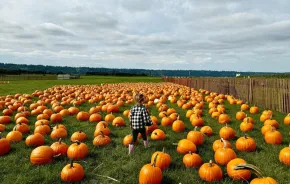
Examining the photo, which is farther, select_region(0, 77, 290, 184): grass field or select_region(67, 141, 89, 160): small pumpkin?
select_region(67, 141, 89, 160): small pumpkin

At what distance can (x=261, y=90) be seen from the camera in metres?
14.6

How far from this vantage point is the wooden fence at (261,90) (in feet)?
41.0

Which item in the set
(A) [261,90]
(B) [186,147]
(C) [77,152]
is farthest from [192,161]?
(A) [261,90]

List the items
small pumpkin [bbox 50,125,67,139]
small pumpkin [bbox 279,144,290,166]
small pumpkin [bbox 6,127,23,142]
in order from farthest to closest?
small pumpkin [bbox 50,125,67,139] < small pumpkin [bbox 6,127,23,142] < small pumpkin [bbox 279,144,290,166]

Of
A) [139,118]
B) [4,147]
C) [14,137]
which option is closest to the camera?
[4,147]

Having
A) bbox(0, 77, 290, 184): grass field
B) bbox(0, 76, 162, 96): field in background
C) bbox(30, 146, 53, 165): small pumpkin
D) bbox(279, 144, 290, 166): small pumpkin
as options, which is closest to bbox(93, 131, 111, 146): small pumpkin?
bbox(0, 77, 290, 184): grass field

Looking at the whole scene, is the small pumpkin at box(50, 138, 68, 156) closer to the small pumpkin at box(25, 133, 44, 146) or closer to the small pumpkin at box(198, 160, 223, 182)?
the small pumpkin at box(25, 133, 44, 146)

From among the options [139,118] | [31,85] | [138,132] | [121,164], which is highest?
[31,85]

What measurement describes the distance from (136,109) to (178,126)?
2111 millimetres

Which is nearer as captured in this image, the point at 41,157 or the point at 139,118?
the point at 41,157

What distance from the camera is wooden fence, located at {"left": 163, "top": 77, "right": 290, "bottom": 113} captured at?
12500 mm

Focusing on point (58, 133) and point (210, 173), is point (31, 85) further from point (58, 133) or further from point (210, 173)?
point (210, 173)

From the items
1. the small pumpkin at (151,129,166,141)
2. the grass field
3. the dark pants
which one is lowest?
the grass field

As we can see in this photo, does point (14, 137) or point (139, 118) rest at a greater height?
point (139, 118)
